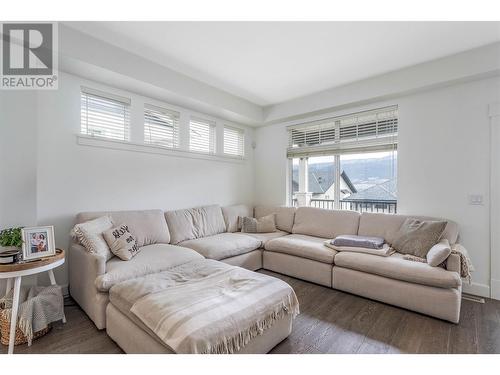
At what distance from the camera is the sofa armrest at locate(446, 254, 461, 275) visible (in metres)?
2.14

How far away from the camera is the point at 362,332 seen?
1.94m

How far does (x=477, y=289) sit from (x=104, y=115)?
4.79 metres

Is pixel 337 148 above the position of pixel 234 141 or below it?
below

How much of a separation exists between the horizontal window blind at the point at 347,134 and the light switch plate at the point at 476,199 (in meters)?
1.05

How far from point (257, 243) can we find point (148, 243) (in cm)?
145

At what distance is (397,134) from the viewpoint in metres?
3.26

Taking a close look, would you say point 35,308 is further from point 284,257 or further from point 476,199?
point 476,199

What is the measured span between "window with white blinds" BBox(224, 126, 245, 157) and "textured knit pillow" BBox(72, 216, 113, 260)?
2.54m

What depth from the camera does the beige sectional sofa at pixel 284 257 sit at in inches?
81.4

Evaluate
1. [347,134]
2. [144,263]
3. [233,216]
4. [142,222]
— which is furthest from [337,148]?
[144,263]

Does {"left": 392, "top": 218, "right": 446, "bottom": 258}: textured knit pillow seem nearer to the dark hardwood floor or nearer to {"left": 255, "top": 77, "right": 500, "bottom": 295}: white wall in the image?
{"left": 255, "top": 77, "right": 500, "bottom": 295}: white wall

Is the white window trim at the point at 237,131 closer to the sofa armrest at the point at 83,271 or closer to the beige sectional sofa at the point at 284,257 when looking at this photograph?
the beige sectional sofa at the point at 284,257

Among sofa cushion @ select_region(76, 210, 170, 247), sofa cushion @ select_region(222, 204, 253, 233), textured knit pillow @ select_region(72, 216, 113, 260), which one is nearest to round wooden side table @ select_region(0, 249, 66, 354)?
textured knit pillow @ select_region(72, 216, 113, 260)
